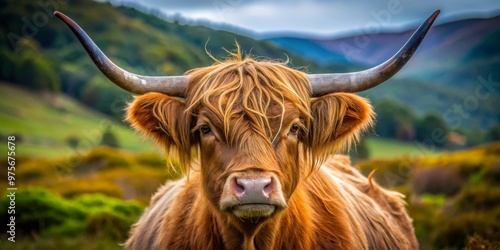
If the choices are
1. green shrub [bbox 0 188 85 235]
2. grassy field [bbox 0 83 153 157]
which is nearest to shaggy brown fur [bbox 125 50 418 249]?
green shrub [bbox 0 188 85 235]

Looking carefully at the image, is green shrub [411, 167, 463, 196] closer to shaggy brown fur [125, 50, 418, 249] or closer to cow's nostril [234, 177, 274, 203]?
shaggy brown fur [125, 50, 418, 249]

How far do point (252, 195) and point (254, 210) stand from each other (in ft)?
0.35

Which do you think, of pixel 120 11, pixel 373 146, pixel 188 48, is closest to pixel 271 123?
pixel 373 146

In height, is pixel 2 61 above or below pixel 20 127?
above

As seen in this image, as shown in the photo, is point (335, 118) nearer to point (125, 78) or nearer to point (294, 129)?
point (294, 129)

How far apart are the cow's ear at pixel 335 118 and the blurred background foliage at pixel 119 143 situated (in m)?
1.03

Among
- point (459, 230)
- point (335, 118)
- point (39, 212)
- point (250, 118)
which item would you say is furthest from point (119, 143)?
point (250, 118)

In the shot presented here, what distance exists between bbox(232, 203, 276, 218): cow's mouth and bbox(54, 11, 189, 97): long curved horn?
1270 millimetres

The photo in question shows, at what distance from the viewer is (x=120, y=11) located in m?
106

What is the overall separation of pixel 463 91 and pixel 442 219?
74.2m

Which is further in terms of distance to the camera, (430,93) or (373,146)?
(430,93)

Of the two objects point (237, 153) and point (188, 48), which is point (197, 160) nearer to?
point (237, 153)

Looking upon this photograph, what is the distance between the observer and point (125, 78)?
14.9ft

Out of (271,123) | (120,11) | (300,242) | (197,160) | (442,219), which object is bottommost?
(442,219)
